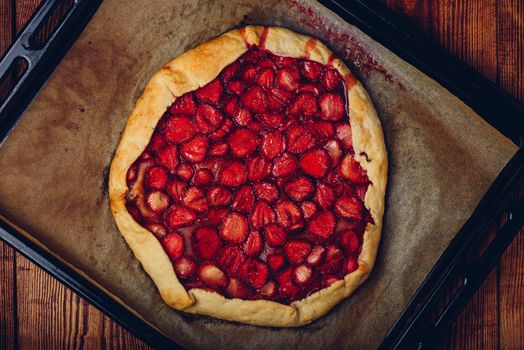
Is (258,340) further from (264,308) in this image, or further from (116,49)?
(116,49)

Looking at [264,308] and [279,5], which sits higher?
[279,5]

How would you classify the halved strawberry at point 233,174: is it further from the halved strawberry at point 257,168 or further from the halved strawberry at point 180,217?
the halved strawberry at point 180,217

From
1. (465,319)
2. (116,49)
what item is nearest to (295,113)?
(116,49)

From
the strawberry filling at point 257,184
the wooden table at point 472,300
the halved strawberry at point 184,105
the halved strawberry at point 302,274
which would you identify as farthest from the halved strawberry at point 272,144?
the wooden table at point 472,300

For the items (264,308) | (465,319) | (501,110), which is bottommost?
(465,319)

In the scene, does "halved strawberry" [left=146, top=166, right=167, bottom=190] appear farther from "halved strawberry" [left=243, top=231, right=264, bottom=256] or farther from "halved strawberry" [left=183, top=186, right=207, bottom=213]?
"halved strawberry" [left=243, top=231, right=264, bottom=256]

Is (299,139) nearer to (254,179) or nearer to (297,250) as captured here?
(254,179)
